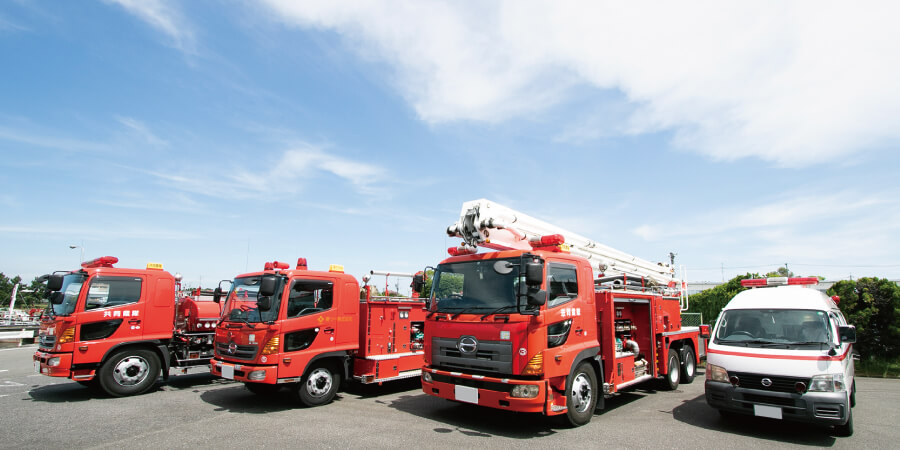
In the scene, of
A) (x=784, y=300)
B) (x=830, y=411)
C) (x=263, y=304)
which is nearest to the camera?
(x=830, y=411)

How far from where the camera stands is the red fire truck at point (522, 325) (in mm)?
6582

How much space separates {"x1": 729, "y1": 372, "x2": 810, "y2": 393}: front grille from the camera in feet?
21.0

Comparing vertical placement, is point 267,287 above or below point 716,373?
above

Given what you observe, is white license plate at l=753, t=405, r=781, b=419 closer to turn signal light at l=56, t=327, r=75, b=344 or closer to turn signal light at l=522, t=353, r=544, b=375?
turn signal light at l=522, t=353, r=544, b=375

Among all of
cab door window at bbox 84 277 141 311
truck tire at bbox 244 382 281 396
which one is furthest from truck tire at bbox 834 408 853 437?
cab door window at bbox 84 277 141 311

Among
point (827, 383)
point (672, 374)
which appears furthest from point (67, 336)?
point (827, 383)

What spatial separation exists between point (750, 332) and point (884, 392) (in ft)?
18.9

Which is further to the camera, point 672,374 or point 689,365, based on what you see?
point 689,365

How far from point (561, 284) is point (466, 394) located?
7.00ft

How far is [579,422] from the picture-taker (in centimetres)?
707

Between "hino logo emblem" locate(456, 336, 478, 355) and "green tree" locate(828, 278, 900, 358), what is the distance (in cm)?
1315

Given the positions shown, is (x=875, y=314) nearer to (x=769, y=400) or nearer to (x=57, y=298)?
(x=769, y=400)

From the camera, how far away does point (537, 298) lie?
21.5ft

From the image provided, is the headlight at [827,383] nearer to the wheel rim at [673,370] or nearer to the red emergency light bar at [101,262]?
the wheel rim at [673,370]
